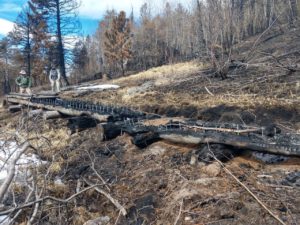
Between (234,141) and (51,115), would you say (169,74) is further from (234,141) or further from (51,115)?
(234,141)

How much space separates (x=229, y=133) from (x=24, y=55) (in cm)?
2921

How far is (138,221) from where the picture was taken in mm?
4039

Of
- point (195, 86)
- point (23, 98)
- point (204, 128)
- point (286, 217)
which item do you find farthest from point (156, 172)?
point (23, 98)

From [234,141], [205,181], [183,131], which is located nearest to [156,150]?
[183,131]

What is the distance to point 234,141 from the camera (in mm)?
4945

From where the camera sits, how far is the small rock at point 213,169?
4504mm

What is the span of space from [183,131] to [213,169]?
1.24 metres

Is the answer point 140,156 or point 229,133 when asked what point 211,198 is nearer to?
point 229,133

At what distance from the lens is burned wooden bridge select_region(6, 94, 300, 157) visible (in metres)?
4.64

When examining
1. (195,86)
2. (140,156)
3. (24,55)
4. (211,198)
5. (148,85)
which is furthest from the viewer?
(24,55)

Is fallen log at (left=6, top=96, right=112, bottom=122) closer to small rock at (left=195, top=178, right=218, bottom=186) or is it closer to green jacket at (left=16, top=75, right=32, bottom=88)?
green jacket at (left=16, top=75, right=32, bottom=88)

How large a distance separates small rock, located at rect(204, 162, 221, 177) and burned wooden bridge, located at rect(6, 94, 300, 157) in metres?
0.49

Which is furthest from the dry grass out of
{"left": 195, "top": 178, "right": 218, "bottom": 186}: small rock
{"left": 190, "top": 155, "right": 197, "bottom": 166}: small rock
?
{"left": 195, "top": 178, "right": 218, "bottom": 186}: small rock

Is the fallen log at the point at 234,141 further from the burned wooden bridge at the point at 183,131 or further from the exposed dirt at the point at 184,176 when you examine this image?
the exposed dirt at the point at 184,176
